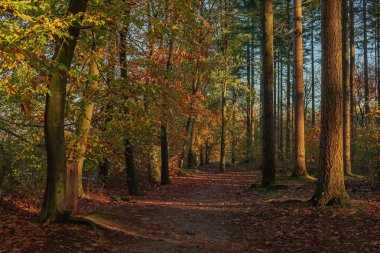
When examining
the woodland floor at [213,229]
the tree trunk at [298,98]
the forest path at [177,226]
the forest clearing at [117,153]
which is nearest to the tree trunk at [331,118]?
the forest clearing at [117,153]

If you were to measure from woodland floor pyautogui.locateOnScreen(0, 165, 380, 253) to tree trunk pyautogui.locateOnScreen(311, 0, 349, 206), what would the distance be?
0.45 meters

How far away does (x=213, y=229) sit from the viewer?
824 centimetres

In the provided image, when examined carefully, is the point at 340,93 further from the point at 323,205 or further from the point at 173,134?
the point at 173,134

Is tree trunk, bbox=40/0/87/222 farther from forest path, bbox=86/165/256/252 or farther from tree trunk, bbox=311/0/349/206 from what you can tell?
tree trunk, bbox=311/0/349/206

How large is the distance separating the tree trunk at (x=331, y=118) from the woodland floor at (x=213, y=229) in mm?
451

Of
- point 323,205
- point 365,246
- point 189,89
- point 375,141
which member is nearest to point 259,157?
point 189,89

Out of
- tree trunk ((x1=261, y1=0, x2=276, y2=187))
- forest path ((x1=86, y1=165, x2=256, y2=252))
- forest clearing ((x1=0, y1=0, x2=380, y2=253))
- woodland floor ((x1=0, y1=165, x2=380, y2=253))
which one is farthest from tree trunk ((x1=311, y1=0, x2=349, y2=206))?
tree trunk ((x1=261, y1=0, x2=276, y2=187))

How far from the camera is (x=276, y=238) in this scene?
7.07 metres

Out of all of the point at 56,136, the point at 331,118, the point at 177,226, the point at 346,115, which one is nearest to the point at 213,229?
the point at 177,226

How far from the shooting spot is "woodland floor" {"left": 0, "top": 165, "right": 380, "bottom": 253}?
6.02 metres

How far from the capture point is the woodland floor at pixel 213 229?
602 centimetres

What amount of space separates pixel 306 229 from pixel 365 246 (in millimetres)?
1508

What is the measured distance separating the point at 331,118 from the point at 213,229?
12.8 feet

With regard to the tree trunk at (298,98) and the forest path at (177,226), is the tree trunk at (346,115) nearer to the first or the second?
the tree trunk at (298,98)
